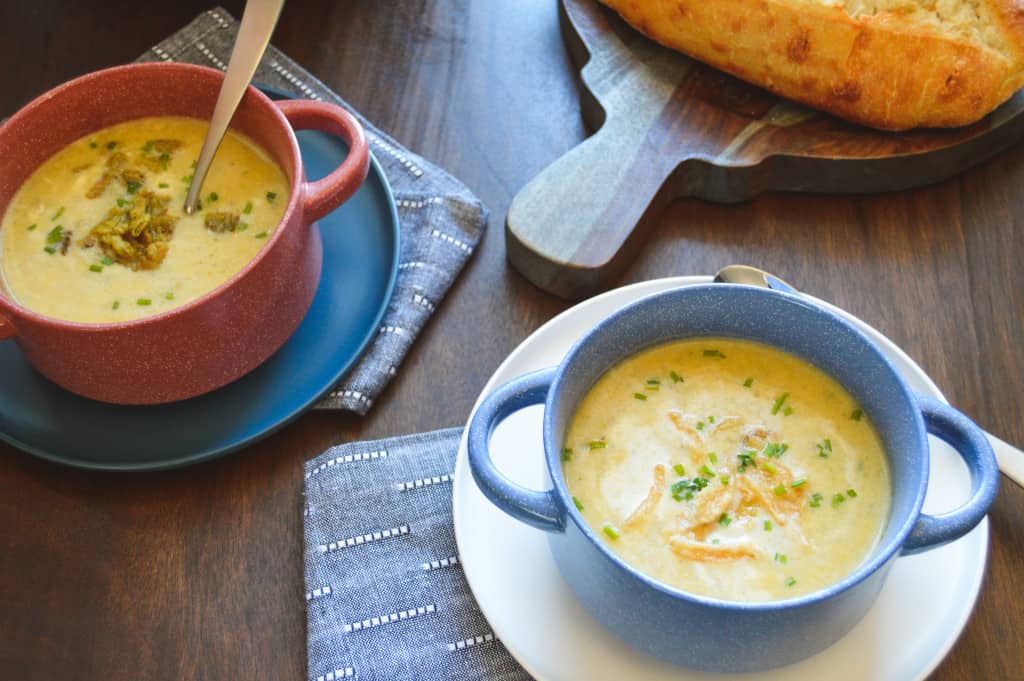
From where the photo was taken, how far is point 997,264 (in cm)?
163

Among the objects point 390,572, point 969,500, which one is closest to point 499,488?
point 390,572

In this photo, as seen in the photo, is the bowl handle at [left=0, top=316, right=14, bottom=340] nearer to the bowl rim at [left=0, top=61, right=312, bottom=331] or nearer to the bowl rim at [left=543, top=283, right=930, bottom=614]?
the bowl rim at [left=0, top=61, right=312, bottom=331]

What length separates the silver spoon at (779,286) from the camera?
1282 mm

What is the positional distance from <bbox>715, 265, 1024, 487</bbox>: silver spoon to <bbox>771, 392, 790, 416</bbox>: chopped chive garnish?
0.49ft

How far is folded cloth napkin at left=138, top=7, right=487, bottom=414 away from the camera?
150 centimetres

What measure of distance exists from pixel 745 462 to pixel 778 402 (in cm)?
11

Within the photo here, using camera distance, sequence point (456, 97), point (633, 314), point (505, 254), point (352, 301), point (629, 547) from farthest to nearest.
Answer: point (456, 97) < point (505, 254) < point (352, 301) < point (633, 314) < point (629, 547)

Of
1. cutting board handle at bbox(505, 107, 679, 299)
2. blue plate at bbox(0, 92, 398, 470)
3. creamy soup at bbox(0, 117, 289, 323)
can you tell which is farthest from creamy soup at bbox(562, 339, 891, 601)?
creamy soup at bbox(0, 117, 289, 323)

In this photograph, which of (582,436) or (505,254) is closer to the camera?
(582,436)

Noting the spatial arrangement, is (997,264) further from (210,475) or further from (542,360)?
(210,475)

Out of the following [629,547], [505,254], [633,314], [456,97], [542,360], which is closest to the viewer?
[629,547]

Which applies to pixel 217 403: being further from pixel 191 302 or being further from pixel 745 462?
pixel 745 462

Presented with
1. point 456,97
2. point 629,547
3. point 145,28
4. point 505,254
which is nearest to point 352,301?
point 505,254

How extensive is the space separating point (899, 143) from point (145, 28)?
131 centimetres
